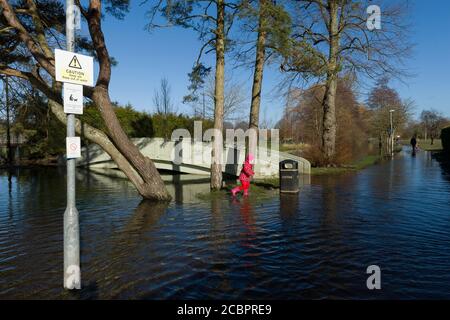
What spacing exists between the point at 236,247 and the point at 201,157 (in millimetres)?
12689

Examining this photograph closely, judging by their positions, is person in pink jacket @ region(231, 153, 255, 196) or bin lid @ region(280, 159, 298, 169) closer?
person in pink jacket @ region(231, 153, 255, 196)

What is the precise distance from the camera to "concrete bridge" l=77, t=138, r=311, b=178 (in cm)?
1680

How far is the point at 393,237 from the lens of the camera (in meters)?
7.17

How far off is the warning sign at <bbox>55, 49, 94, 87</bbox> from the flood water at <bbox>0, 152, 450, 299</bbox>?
2741 mm

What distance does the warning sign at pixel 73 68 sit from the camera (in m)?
4.30

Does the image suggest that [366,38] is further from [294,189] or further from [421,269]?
[421,269]

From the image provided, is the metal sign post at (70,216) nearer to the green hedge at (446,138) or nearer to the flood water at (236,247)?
the flood water at (236,247)

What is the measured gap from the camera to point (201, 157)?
750 inches
